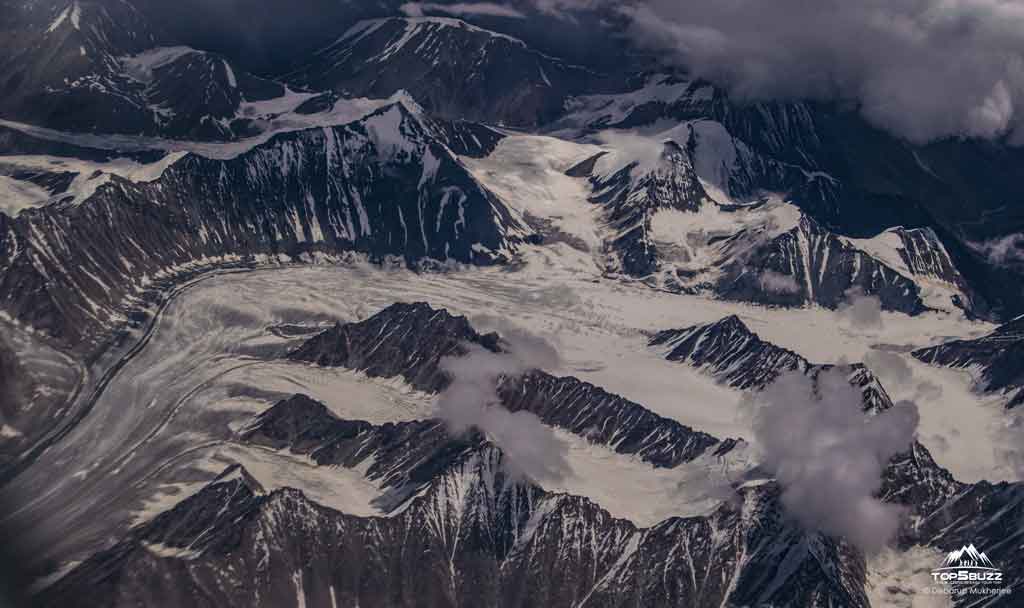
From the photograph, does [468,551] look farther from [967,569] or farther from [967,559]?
[967,559]

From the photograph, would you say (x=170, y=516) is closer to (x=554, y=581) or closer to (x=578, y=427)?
(x=554, y=581)

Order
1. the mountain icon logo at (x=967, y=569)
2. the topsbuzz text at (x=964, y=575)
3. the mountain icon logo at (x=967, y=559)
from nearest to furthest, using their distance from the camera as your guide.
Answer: the topsbuzz text at (x=964, y=575) < the mountain icon logo at (x=967, y=569) < the mountain icon logo at (x=967, y=559)

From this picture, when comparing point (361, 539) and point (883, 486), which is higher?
point (361, 539)

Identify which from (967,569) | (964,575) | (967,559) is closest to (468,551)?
(964,575)

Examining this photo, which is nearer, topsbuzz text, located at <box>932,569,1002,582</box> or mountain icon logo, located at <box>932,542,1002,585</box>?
topsbuzz text, located at <box>932,569,1002,582</box>

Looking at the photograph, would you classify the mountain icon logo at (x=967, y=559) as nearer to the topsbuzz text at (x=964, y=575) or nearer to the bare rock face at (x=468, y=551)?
the topsbuzz text at (x=964, y=575)

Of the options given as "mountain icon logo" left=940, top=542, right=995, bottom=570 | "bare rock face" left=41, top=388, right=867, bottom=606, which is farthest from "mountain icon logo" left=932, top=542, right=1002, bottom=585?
"bare rock face" left=41, top=388, right=867, bottom=606

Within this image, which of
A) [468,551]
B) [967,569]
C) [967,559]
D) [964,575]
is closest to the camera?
[468,551]

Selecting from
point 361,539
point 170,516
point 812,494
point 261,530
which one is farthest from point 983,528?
point 170,516

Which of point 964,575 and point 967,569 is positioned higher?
point 964,575

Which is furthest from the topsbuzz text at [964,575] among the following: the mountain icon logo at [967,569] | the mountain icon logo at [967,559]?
the mountain icon logo at [967,559]

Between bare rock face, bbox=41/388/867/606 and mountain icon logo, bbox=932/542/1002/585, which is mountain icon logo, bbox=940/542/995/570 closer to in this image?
mountain icon logo, bbox=932/542/1002/585
